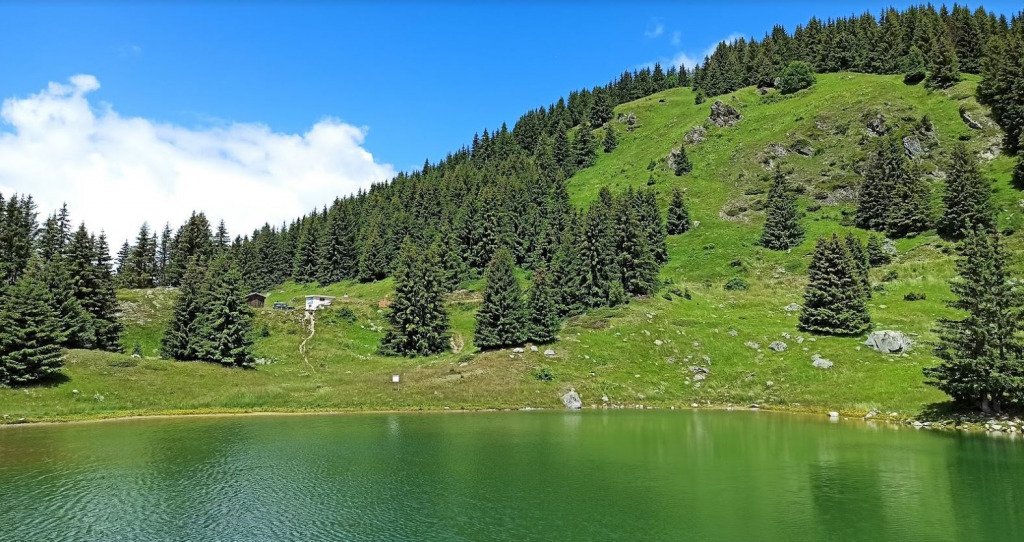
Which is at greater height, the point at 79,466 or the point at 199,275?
the point at 199,275

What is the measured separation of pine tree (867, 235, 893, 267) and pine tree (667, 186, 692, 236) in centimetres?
3623

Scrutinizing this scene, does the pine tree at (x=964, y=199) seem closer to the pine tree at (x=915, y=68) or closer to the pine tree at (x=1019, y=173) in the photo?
the pine tree at (x=1019, y=173)

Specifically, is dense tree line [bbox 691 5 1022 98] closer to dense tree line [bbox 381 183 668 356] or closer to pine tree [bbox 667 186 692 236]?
pine tree [bbox 667 186 692 236]

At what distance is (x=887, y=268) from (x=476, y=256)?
Answer: 77.5 meters

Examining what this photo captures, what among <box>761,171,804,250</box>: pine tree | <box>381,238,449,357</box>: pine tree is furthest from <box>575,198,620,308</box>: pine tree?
<box>761,171,804,250</box>: pine tree

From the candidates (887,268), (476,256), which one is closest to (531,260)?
(476,256)

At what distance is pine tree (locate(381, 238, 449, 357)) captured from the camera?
7856 centimetres

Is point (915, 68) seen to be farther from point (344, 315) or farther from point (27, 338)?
point (27, 338)

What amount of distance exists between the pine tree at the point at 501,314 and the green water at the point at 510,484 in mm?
26517

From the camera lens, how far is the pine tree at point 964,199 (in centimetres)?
8862

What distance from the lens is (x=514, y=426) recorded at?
46344 millimetres

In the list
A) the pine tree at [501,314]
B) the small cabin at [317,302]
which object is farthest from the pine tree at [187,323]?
the pine tree at [501,314]

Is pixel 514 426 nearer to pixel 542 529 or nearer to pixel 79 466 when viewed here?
pixel 542 529

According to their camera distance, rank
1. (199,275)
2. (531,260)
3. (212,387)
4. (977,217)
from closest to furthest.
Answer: (212,387) < (199,275) < (977,217) < (531,260)
